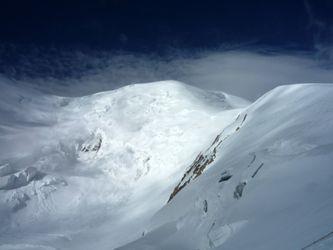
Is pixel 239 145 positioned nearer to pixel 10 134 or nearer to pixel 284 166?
pixel 284 166

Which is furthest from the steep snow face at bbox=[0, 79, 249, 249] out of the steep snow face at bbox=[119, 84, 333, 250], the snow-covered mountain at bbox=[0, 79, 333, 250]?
the steep snow face at bbox=[119, 84, 333, 250]

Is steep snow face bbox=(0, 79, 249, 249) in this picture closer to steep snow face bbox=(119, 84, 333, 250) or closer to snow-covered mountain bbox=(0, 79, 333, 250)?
snow-covered mountain bbox=(0, 79, 333, 250)

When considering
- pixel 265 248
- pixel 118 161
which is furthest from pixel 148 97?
pixel 265 248

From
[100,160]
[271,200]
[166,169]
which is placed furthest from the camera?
[100,160]

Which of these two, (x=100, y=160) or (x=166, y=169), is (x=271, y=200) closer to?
(x=166, y=169)

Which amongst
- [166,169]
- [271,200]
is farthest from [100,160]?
[271,200]

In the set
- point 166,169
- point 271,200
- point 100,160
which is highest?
point 271,200

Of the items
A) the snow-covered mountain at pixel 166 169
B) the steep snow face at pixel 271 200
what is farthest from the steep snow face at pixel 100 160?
the steep snow face at pixel 271 200
